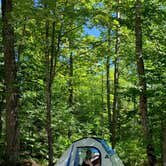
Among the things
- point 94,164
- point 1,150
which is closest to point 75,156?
point 94,164

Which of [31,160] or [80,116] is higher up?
[80,116]

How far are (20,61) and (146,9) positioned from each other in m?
6.54

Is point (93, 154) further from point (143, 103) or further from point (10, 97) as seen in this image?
point (10, 97)

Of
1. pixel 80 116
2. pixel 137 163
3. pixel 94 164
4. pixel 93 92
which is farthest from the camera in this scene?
pixel 93 92

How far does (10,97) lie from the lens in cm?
1100

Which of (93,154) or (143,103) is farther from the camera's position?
(143,103)

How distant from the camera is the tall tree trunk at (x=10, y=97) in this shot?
10891 mm

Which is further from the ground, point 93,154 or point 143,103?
point 143,103

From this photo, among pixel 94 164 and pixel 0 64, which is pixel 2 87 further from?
pixel 94 164

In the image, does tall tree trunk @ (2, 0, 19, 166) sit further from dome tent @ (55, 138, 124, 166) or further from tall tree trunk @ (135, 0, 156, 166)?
tall tree trunk @ (135, 0, 156, 166)

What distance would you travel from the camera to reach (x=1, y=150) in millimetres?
15422

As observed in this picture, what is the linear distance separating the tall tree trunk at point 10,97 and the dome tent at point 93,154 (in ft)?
6.39

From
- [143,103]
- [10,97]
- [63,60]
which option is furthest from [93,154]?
[63,60]

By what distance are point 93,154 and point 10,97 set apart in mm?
3123
